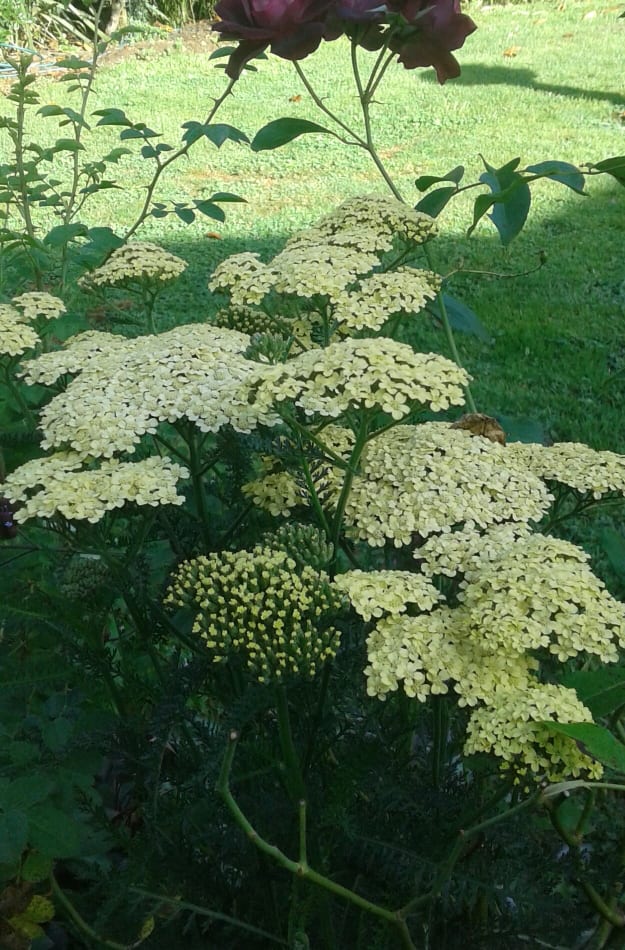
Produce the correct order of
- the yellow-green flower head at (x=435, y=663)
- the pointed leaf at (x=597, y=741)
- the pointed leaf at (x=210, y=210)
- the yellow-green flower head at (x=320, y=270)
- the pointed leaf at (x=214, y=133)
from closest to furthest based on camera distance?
the pointed leaf at (x=597, y=741), the yellow-green flower head at (x=435, y=663), the yellow-green flower head at (x=320, y=270), the pointed leaf at (x=214, y=133), the pointed leaf at (x=210, y=210)

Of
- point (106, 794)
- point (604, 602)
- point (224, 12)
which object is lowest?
point (106, 794)

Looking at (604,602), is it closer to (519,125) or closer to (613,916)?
(613,916)

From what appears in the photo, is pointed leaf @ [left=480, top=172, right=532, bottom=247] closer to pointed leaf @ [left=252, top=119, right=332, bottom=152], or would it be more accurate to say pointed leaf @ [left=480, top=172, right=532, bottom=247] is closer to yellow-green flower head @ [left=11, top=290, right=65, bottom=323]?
pointed leaf @ [left=252, top=119, right=332, bottom=152]

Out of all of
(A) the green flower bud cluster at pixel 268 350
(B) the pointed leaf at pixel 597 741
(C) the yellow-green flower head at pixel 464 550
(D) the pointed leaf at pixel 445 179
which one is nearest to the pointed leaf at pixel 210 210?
(D) the pointed leaf at pixel 445 179

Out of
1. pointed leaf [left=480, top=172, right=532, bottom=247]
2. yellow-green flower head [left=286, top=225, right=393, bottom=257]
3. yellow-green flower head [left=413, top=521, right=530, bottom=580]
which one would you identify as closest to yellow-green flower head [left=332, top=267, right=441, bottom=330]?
yellow-green flower head [left=286, top=225, right=393, bottom=257]

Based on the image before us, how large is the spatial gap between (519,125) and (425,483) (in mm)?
7460

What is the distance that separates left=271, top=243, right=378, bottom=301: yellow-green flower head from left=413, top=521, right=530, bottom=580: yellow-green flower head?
40 centimetres

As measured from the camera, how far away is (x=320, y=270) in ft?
4.48

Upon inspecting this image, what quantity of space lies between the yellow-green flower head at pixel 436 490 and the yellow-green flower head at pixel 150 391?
7.1 inches

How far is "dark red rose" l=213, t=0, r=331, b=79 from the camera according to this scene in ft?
4.81

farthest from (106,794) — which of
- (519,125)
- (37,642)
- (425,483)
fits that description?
(519,125)

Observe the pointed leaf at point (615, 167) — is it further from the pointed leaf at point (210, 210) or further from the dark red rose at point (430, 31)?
the pointed leaf at point (210, 210)

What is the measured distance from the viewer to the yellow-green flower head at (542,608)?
101 cm

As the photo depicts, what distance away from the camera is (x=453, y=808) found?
1220mm
